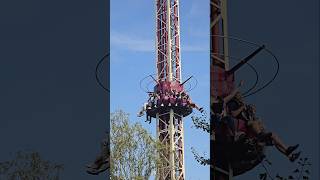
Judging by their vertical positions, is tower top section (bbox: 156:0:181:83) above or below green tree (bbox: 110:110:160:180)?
above

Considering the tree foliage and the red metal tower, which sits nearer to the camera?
the tree foliage

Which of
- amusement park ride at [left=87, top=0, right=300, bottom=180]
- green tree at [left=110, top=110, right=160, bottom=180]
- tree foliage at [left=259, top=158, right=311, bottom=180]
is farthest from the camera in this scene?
green tree at [left=110, top=110, right=160, bottom=180]

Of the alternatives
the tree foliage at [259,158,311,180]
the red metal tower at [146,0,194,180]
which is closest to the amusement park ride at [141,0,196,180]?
the red metal tower at [146,0,194,180]

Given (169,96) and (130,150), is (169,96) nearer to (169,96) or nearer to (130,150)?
(169,96)

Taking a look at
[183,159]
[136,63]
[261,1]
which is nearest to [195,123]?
[183,159]

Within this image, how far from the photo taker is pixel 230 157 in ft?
16.8

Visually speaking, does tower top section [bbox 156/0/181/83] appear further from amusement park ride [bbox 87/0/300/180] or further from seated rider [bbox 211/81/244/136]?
seated rider [bbox 211/81/244/136]

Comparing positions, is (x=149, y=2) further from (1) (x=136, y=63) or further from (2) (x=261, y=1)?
(2) (x=261, y=1)

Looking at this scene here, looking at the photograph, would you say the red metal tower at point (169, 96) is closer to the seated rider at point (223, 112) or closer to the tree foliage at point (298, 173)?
the seated rider at point (223, 112)

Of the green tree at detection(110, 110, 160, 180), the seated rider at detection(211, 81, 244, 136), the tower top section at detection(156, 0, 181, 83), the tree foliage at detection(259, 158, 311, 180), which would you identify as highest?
the tower top section at detection(156, 0, 181, 83)

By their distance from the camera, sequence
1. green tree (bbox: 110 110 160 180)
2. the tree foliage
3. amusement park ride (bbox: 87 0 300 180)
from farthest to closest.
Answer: green tree (bbox: 110 110 160 180) < amusement park ride (bbox: 87 0 300 180) < the tree foliage
